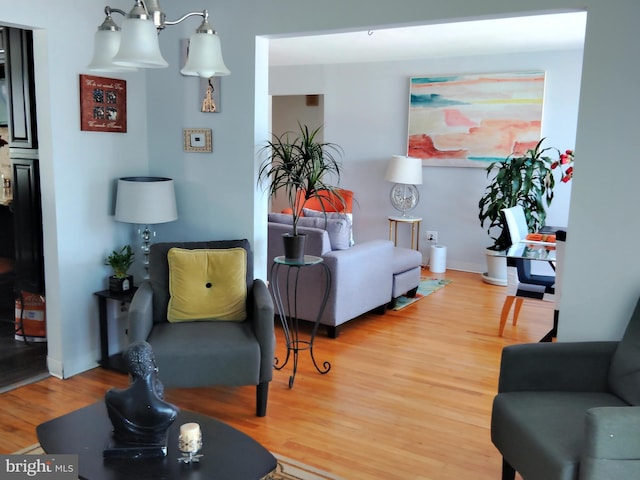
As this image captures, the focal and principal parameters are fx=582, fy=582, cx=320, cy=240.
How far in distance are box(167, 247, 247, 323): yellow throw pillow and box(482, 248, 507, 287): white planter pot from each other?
349cm

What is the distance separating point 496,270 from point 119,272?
3963 mm

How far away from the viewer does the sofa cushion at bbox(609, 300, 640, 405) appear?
2.23 m

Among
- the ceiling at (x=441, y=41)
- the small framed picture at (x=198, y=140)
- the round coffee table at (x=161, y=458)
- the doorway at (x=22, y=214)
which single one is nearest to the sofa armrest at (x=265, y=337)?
the round coffee table at (x=161, y=458)

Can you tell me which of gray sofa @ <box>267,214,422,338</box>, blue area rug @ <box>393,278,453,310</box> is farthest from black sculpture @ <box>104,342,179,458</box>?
blue area rug @ <box>393,278,453,310</box>

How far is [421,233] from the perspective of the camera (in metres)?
6.99

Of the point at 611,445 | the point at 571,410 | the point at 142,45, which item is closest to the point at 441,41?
the point at 571,410

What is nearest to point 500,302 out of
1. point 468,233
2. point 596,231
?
point 468,233

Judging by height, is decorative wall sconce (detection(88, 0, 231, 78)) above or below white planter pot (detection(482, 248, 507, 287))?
above

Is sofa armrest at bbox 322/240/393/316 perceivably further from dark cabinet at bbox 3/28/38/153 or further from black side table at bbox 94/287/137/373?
dark cabinet at bbox 3/28/38/153

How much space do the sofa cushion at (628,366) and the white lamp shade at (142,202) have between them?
2.58 meters

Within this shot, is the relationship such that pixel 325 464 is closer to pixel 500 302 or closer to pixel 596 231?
pixel 596 231

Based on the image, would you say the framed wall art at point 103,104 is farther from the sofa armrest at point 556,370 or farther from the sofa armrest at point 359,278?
the sofa armrest at point 556,370

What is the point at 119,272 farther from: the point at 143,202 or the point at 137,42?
the point at 137,42

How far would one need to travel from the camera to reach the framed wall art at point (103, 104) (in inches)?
136
